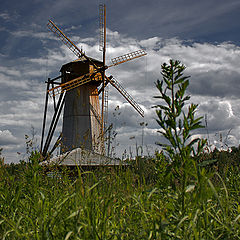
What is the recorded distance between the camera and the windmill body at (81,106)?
54.2ft

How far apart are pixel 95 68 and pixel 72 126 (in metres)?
3.77

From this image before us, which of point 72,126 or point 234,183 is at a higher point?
point 72,126

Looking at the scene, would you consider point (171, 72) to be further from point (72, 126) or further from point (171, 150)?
point (72, 126)

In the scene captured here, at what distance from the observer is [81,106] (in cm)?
1708

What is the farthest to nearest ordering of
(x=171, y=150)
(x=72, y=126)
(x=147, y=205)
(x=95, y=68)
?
1. (x=95, y=68)
2. (x=72, y=126)
3. (x=147, y=205)
4. (x=171, y=150)

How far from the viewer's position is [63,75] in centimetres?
1772

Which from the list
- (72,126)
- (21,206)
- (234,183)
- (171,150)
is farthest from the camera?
(72,126)

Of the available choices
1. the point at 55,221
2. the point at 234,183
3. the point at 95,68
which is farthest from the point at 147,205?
the point at 95,68

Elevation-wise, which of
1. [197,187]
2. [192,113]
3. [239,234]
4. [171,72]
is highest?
[171,72]

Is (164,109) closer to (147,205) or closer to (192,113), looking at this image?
(192,113)

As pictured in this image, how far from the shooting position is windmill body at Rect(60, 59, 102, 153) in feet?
54.2

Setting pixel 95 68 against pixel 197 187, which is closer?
pixel 197 187

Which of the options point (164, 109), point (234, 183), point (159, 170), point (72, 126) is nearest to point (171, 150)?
point (164, 109)

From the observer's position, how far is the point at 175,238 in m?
1.88
